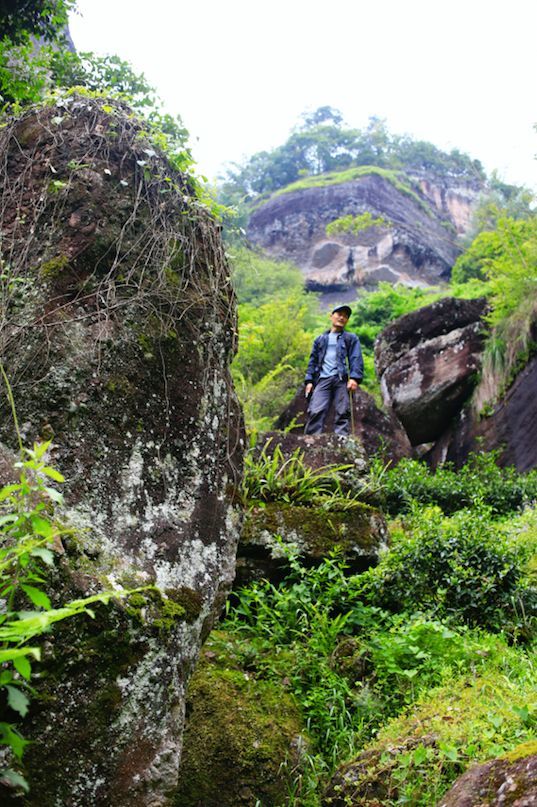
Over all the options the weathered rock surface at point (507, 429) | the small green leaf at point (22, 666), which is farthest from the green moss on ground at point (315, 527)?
the weathered rock surface at point (507, 429)

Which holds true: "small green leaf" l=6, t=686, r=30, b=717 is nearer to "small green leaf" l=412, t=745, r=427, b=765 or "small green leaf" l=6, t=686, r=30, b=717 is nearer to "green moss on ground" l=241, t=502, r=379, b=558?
"small green leaf" l=412, t=745, r=427, b=765

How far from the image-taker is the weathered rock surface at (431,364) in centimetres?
1443

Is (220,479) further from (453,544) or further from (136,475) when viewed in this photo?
(453,544)

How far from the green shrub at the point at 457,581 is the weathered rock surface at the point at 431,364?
28.7 ft

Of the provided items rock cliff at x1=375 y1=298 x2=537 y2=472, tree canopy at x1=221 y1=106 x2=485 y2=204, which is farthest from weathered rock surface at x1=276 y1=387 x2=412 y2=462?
tree canopy at x1=221 y1=106 x2=485 y2=204

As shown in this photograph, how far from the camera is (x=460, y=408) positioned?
14.5 meters

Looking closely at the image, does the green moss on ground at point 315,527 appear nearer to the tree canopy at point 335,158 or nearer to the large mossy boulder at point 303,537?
the large mossy boulder at point 303,537

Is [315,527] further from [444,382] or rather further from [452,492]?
[444,382]

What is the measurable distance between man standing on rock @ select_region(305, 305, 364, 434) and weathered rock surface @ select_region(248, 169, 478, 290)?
33.7m

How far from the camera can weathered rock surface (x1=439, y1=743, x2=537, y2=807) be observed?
8.47 ft

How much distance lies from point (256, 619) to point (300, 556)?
668 millimetres

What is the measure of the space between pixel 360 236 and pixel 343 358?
3638 centimetres

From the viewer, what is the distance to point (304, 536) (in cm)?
593

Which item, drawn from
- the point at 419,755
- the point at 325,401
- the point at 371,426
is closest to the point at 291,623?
the point at 419,755
